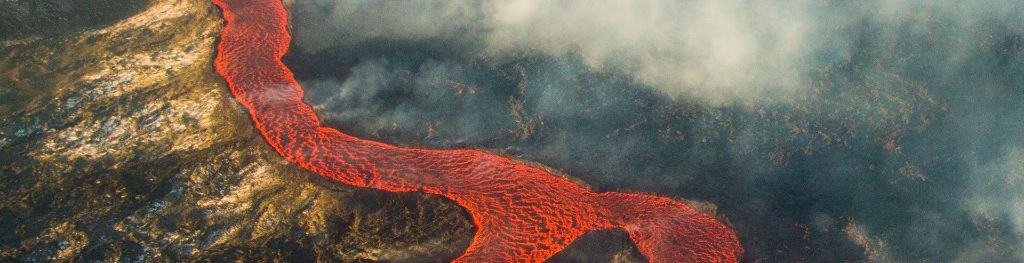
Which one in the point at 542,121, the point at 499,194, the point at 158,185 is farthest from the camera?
the point at 542,121

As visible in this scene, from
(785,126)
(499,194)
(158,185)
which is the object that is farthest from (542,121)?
(158,185)

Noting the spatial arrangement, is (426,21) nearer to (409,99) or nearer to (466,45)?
(466,45)

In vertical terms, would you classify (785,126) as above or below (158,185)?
above

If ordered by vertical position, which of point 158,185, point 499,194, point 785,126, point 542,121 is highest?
point 785,126

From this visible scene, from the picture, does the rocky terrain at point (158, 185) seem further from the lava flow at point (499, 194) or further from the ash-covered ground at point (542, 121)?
the lava flow at point (499, 194)

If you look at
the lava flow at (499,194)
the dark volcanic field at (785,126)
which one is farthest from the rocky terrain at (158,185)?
the dark volcanic field at (785,126)

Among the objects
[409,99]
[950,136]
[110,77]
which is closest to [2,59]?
[110,77]

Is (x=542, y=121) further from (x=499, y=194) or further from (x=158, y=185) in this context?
(x=158, y=185)

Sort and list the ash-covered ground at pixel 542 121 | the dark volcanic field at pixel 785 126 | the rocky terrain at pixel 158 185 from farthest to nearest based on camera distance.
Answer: the dark volcanic field at pixel 785 126 < the ash-covered ground at pixel 542 121 < the rocky terrain at pixel 158 185
